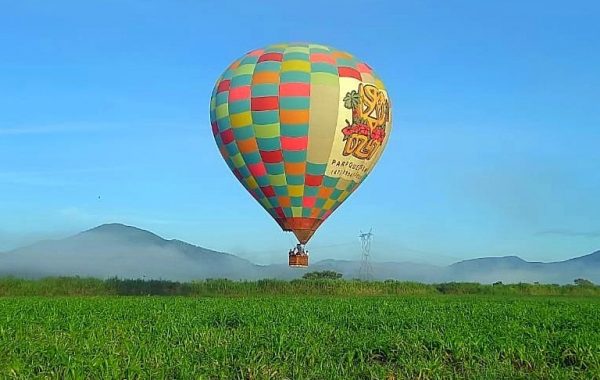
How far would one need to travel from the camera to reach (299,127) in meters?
35.2

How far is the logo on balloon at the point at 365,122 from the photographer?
119ft

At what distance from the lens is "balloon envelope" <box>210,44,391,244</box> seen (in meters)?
35.3

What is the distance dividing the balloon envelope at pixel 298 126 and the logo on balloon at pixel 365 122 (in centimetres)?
5

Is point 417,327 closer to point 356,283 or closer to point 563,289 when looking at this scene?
point 356,283

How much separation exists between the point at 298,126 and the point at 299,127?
0.07m

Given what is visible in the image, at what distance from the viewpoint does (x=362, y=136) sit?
120ft

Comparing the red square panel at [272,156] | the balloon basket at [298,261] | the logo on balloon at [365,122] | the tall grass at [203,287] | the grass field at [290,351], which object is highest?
the logo on balloon at [365,122]

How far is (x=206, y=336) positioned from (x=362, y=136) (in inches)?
850

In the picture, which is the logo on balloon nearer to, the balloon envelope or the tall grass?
the balloon envelope

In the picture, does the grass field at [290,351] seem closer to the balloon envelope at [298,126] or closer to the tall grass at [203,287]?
the balloon envelope at [298,126]

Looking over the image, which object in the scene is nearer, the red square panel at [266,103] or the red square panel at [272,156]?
the red square panel at [266,103]

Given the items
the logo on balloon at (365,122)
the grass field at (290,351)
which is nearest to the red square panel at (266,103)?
the logo on balloon at (365,122)

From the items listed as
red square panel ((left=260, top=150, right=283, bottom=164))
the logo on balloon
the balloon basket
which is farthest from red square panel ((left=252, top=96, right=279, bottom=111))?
the balloon basket

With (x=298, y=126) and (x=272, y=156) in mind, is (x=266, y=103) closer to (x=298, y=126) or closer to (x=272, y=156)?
(x=298, y=126)
